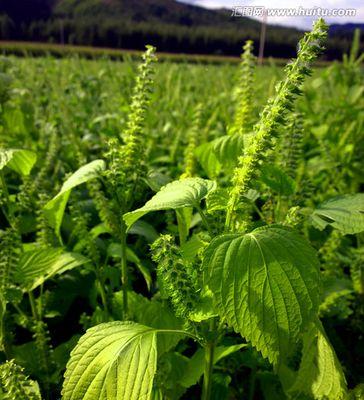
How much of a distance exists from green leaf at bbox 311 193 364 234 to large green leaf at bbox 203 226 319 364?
0.42m

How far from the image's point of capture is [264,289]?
105cm

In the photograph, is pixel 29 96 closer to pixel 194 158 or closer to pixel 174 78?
pixel 174 78

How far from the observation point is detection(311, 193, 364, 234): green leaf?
55.7 inches

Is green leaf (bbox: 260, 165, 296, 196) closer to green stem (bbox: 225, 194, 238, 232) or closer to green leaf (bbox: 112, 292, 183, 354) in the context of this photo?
green stem (bbox: 225, 194, 238, 232)

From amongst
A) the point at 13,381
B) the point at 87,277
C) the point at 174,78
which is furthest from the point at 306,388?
the point at 174,78

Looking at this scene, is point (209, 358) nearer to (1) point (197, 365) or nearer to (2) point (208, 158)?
(1) point (197, 365)

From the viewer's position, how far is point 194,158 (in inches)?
82.9

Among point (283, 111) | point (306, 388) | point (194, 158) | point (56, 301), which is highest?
point (283, 111)

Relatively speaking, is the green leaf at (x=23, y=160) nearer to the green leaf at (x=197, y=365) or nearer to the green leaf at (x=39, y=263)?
the green leaf at (x=39, y=263)

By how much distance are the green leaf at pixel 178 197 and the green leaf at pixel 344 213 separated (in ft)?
1.49

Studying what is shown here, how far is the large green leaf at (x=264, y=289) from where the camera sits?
1.05m

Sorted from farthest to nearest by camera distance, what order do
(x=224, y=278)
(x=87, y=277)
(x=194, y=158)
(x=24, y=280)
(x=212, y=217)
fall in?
1. (x=87, y=277)
2. (x=194, y=158)
3. (x=24, y=280)
4. (x=212, y=217)
5. (x=224, y=278)

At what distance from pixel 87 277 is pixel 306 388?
3.92ft

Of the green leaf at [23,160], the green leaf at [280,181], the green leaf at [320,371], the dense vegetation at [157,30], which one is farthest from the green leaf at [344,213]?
the dense vegetation at [157,30]
